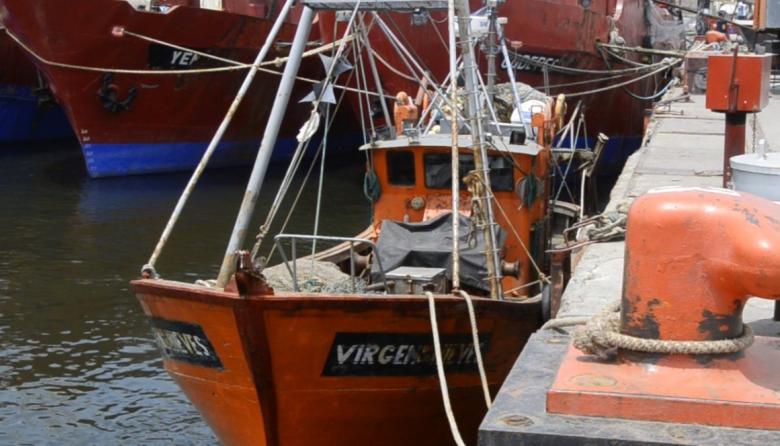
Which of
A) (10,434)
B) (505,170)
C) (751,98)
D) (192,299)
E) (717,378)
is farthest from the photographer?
Result: (505,170)

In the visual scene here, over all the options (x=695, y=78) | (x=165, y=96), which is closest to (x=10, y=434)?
(x=165, y=96)

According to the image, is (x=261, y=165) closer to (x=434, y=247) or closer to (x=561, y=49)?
(x=434, y=247)

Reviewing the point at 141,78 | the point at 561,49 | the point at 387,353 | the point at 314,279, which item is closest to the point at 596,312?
the point at 387,353

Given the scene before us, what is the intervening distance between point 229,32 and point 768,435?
19374 mm

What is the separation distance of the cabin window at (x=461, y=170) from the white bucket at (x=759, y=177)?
3819 millimetres

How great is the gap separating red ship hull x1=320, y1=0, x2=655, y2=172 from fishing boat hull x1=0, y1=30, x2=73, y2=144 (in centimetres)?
976

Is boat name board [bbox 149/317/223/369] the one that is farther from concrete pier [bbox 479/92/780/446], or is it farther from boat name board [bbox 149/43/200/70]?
boat name board [bbox 149/43/200/70]

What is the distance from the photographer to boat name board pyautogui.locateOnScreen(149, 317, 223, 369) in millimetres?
7098

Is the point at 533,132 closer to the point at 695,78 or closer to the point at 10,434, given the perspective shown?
the point at 10,434

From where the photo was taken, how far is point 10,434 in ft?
28.7

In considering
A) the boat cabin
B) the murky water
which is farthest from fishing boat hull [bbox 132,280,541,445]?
the boat cabin

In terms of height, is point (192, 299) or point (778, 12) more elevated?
point (778, 12)

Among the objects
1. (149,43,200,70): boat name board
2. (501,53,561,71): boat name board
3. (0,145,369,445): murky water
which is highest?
(149,43,200,70): boat name board

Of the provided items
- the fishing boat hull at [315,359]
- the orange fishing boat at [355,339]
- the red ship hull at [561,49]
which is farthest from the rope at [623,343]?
the red ship hull at [561,49]
